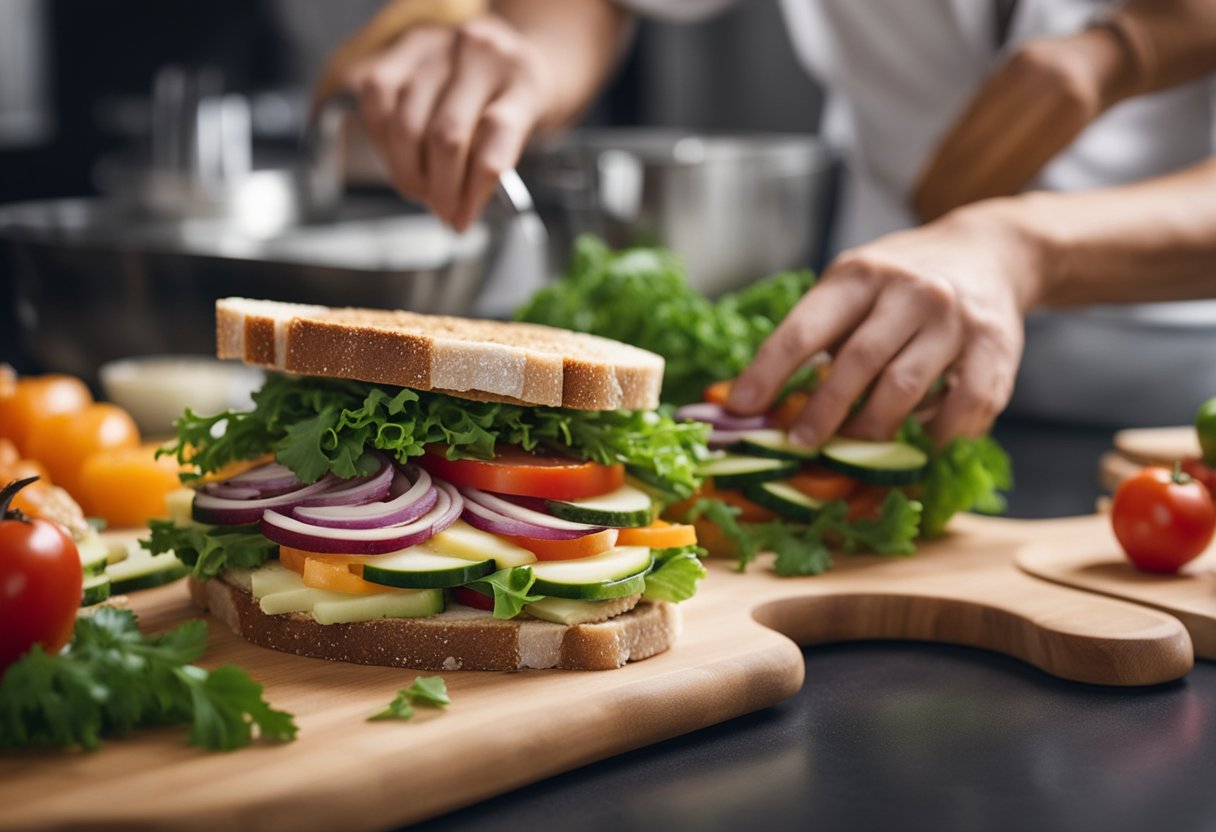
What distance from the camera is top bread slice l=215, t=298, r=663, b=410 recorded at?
2.23 m

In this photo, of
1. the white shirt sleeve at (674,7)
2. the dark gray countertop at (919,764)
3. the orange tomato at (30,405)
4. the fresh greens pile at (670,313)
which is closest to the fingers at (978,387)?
the fresh greens pile at (670,313)

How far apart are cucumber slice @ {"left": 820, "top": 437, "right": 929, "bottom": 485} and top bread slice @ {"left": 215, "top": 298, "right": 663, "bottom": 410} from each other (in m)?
0.52

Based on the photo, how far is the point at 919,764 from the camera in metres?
1.87

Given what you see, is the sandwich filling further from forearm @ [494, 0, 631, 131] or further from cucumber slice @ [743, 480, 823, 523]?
forearm @ [494, 0, 631, 131]

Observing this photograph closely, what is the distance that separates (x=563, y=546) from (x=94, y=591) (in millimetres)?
776

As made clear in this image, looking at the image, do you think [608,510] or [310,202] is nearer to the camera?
[608,510]

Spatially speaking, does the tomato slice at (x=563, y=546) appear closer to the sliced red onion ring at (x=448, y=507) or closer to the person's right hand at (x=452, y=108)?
the sliced red onion ring at (x=448, y=507)

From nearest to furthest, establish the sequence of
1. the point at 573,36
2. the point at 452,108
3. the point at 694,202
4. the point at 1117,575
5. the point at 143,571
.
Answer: the point at 143,571
the point at 1117,575
the point at 452,108
the point at 694,202
the point at 573,36

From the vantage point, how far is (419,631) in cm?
212

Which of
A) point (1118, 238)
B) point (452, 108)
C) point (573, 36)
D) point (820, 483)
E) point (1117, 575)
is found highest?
point (573, 36)

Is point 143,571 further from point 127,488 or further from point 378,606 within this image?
point 378,606

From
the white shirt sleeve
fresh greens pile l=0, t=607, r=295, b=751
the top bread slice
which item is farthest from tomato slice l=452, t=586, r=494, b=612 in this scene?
the white shirt sleeve

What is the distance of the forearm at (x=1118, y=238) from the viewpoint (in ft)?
9.84

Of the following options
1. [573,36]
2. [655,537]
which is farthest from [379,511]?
[573,36]
